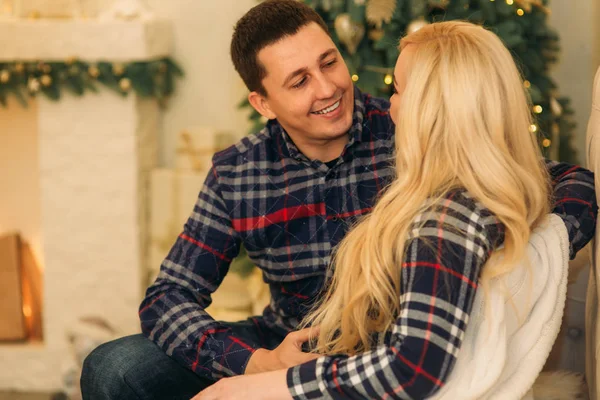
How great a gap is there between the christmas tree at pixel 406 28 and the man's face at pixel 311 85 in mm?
570

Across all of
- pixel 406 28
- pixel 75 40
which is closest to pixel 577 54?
pixel 406 28

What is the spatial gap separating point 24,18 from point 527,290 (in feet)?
7.89

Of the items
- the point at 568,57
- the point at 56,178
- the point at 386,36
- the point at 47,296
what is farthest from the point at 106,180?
the point at 568,57

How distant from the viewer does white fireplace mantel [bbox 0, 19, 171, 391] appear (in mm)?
2873

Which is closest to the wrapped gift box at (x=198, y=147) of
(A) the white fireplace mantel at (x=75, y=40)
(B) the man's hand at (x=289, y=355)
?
(A) the white fireplace mantel at (x=75, y=40)

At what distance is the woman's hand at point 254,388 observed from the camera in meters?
1.23

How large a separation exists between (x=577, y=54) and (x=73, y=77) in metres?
1.90

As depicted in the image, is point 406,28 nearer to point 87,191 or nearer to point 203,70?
point 203,70

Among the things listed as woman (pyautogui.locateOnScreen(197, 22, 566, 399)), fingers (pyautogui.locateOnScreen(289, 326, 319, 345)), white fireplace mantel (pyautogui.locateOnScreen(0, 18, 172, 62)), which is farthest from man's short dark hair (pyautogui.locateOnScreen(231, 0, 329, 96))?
white fireplace mantel (pyautogui.locateOnScreen(0, 18, 172, 62))

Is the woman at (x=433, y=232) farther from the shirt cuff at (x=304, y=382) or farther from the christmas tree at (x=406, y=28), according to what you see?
the christmas tree at (x=406, y=28)

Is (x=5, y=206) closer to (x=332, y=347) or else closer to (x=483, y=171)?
(x=332, y=347)

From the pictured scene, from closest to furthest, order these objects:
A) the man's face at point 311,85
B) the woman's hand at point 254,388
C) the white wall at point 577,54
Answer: the woman's hand at point 254,388 → the man's face at point 311,85 → the white wall at point 577,54

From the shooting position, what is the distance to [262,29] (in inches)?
69.1

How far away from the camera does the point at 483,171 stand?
1224mm
